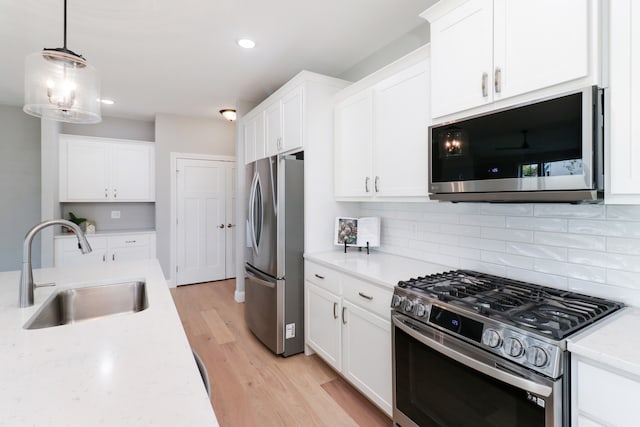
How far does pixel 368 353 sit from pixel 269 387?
0.84m

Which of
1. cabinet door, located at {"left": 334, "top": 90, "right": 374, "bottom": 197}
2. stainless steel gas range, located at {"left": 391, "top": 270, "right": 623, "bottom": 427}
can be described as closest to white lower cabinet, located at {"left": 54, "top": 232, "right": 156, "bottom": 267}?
cabinet door, located at {"left": 334, "top": 90, "right": 374, "bottom": 197}

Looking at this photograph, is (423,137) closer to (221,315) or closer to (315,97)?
(315,97)

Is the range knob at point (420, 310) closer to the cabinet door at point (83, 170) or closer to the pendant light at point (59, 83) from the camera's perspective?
the pendant light at point (59, 83)

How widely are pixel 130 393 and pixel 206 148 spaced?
4.86m

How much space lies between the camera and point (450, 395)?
4.54ft

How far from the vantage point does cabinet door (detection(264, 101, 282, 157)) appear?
309cm

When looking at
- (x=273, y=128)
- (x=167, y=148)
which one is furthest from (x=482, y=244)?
(x=167, y=148)

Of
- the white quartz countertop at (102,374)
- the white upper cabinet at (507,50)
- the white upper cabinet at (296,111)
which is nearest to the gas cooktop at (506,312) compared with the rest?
the white upper cabinet at (507,50)

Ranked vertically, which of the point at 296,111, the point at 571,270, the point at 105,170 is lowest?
the point at 571,270

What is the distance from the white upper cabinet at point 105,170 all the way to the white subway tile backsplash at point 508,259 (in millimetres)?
4824

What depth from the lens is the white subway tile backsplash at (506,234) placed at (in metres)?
1.73

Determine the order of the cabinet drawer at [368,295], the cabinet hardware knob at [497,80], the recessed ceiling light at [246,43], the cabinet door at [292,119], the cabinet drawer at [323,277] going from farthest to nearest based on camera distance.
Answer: the cabinet door at [292,119]
the recessed ceiling light at [246,43]
the cabinet drawer at [323,277]
the cabinet drawer at [368,295]
the cabinet hardware knob at [497,80]

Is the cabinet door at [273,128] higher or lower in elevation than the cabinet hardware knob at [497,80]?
higher

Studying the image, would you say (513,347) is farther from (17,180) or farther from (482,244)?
(17,180)
